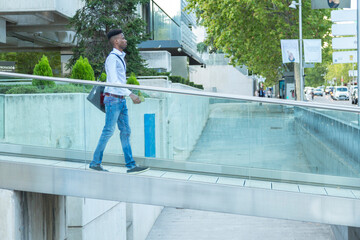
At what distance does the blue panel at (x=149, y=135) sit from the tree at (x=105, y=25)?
59.1 feet

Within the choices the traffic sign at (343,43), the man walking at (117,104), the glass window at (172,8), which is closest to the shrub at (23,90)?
the man walking at (117,104)

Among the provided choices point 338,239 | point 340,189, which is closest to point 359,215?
point 340,189

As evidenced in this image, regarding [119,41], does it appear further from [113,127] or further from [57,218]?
[57,218]

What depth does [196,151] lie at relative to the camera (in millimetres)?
7961

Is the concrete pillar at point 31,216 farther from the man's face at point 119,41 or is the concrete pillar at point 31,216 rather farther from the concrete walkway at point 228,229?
the concrete walkway at point 228,229

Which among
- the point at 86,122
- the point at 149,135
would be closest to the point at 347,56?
the point at 149,135

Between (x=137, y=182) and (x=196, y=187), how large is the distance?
81 centimetres

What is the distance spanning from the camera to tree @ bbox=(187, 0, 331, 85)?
3622cm

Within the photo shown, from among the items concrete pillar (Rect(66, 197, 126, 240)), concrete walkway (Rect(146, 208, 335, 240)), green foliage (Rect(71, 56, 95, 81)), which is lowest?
concrete walkway (Rect(146, 208, 335, 240))

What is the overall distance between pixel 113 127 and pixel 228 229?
1422 cm

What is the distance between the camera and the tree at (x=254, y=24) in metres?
36.2

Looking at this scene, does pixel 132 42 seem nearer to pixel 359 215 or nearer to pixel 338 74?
pixel 359 215

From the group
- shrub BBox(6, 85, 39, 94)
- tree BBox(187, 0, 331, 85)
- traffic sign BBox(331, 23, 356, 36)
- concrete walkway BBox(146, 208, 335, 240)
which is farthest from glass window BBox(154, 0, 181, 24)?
shrub BBox(6, 85, 39, 94)

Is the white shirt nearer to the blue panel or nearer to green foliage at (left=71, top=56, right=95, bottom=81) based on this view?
the blue panel
